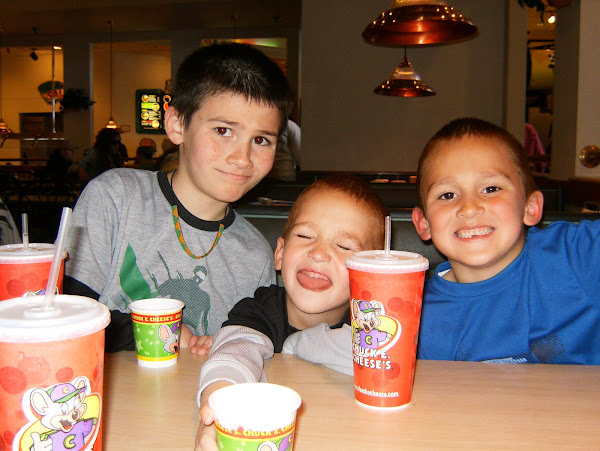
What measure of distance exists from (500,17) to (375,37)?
5.10 m

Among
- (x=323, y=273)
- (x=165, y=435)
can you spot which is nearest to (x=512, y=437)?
(x=165, y=435)

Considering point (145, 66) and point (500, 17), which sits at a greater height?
point (145, 66)

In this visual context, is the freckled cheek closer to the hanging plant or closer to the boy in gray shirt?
the boy in gray shirt

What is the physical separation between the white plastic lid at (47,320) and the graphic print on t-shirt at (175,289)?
990mm

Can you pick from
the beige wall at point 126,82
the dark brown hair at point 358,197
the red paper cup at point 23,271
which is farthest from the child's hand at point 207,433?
the beige wall at point 126,82

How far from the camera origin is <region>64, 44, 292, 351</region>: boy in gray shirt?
4.93 feet

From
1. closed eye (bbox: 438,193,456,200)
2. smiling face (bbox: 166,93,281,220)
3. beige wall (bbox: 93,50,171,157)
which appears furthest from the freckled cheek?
beige wall (bbox: 93,50,171,157)

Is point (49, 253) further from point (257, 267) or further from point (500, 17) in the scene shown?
point (500, 17)

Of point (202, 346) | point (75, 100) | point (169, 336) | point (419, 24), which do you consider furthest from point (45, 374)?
point (75, 100)

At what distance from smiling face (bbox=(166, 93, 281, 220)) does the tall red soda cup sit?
784 millimetres

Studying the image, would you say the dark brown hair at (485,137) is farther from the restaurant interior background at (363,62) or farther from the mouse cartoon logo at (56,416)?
the restaurant interior background at (363,62)

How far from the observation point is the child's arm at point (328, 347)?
0.95 meters

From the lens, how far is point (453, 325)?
1445 millimetres

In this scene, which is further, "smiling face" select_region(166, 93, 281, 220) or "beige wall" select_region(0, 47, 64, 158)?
"beige wall" select_region(0, 47, 64, 158)
